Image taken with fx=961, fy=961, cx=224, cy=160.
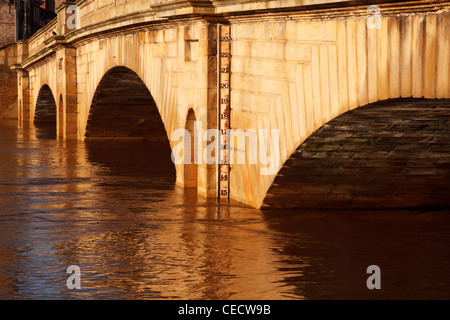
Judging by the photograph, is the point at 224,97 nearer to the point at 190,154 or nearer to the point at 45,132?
the point at 190,154

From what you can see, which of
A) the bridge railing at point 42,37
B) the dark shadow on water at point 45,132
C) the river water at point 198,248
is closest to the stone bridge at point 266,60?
the river water at point 198,248

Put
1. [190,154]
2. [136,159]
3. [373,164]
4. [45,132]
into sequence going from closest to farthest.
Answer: [373,164], [190,154], [136,159], [45,132]

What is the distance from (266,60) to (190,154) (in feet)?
10.6

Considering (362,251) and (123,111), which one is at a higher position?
(123,111)

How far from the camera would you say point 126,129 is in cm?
2670

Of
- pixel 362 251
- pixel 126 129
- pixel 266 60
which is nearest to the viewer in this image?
pixel 362 251

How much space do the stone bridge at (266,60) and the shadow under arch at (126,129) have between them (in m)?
0.23

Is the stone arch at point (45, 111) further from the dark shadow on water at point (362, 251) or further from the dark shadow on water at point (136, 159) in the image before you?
the dark shadow on water at point (362, 251)

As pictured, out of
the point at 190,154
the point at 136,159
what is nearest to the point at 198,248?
the point at 190,154

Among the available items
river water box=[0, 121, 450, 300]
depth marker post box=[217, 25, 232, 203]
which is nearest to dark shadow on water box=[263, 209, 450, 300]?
river water box=[0, 121, 450, 300]

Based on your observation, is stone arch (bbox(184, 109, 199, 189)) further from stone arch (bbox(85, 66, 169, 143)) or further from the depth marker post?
stone arch (bbox(85, 66, 169, 143))

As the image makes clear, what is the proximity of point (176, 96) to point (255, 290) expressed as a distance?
7514 mm

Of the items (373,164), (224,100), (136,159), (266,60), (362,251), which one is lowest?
(362,251)

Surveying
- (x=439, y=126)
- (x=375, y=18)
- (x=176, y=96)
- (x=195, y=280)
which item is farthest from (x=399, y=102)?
(x=176, y=96)
